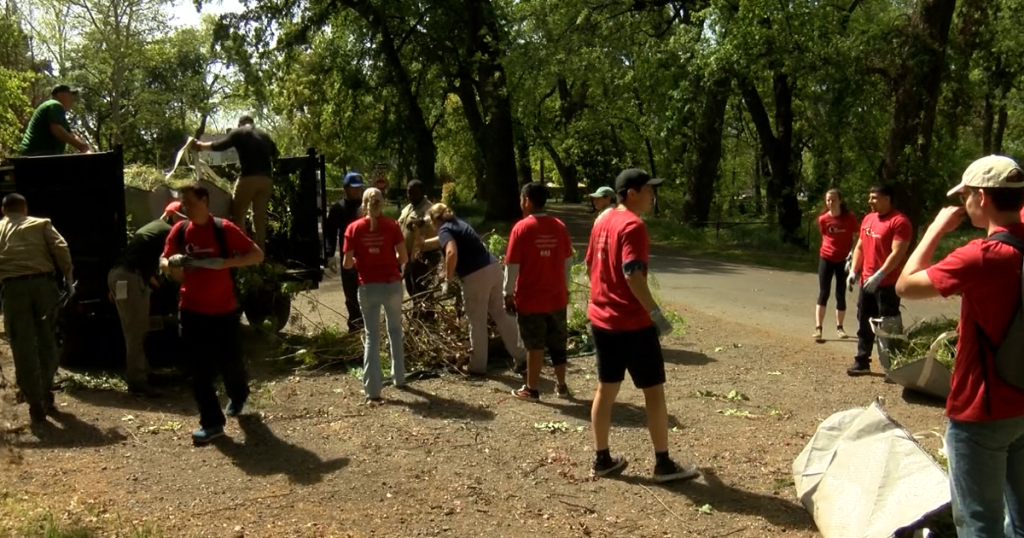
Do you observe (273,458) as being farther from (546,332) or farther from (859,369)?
(859,369)

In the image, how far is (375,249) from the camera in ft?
26.6

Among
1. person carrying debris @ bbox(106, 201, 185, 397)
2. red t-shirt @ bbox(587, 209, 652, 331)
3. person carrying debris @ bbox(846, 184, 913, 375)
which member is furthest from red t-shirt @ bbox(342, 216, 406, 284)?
person carrying debris @ bbox(846, 184, 913, 375)

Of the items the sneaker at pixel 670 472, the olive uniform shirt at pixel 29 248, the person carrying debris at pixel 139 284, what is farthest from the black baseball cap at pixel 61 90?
the sneaker at pixel 670 472

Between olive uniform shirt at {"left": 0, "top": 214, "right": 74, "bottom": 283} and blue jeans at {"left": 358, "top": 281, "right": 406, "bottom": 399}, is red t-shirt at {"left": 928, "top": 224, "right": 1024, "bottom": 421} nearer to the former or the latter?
blue jeans at {"left": 358, "top": 281, "right": 406, "bottom": 399}

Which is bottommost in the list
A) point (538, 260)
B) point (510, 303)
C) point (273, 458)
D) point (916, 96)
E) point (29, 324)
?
point (273, 458)

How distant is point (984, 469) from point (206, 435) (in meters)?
5.11

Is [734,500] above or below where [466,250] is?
below

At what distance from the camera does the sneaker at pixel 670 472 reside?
5836 mm

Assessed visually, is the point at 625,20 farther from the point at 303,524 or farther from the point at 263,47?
the point at 303,524

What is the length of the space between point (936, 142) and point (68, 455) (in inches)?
750

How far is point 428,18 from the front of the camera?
29.1 metres

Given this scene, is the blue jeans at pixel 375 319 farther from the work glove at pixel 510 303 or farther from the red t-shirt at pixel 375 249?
the work glove at pixel 510 303

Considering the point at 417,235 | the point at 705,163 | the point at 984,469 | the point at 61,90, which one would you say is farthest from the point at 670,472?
the point at 705,163

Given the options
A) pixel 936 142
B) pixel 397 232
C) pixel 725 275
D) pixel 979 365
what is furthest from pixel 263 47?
pixel 979 365
